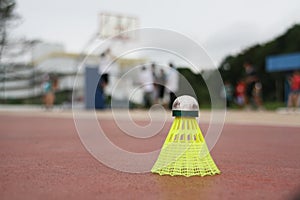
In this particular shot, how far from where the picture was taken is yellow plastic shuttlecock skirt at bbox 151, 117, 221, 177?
2975 millimetres

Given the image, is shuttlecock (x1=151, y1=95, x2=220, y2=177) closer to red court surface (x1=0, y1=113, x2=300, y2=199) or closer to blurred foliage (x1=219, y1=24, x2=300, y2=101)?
red court surface (x1=0, y1=113, x2=300, y2=199)

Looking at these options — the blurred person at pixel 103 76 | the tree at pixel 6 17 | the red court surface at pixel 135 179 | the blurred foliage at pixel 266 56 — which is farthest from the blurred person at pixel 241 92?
the blurred foliage at pixel 266 56

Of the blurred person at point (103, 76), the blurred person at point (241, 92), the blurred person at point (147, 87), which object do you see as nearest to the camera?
the blurred person at point (147, 87)

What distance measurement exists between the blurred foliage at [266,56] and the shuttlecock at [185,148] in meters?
41.6

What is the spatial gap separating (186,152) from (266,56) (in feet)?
168

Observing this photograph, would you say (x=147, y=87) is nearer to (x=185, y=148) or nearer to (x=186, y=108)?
(x=185, y=148)

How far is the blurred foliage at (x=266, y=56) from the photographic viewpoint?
46375mm

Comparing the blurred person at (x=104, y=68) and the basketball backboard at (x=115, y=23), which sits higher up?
the basketball backboard at (x=115, y=23)

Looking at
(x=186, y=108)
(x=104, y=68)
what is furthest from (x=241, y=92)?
(x=186, y=108)

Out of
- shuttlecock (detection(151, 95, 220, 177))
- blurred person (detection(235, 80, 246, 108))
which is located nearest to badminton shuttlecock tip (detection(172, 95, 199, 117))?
shuttlecock (detection(151, 95, 220, 177))

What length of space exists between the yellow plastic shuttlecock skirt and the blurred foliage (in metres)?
41.6

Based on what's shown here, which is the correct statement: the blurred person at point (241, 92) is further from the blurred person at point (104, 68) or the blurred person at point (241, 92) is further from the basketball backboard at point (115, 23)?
the basketball backboard at point (115, 23)

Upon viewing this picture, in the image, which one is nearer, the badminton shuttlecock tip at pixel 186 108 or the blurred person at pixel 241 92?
the badminton shuttlecock tip at pixel 186 108

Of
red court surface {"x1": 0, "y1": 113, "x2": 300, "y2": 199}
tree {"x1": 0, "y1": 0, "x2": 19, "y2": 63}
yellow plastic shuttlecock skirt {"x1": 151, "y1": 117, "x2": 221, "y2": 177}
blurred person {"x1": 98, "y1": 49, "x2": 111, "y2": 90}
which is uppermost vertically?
tree {"x1": 0, "y1": 0, "x2": 19, "y2": 63}
